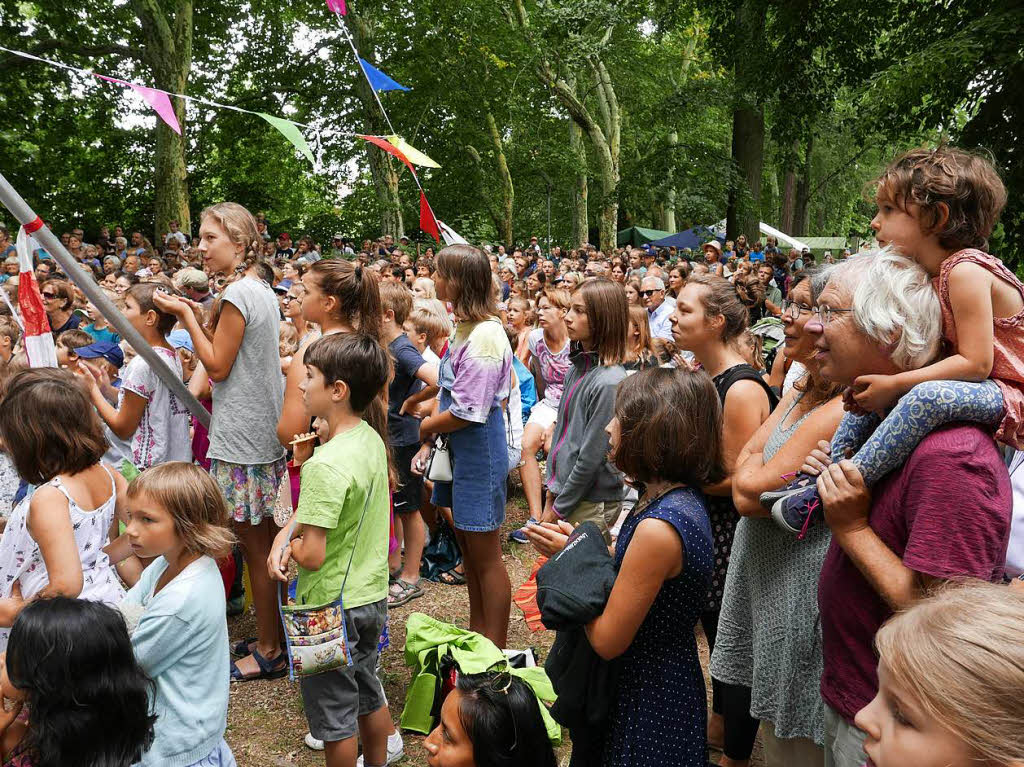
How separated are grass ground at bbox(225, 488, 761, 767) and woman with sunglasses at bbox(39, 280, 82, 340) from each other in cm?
290

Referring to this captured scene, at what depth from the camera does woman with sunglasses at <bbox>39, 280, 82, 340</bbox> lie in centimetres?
582

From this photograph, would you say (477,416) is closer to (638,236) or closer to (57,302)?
(57,302)

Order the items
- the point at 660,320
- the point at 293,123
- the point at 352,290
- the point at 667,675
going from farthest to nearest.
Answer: the point at 660,320 → the point at 293,123 → the point at 352,290 → the point at 667,675

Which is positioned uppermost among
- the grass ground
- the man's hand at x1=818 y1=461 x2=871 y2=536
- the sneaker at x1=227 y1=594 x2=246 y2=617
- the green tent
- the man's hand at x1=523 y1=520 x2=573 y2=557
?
the green tent

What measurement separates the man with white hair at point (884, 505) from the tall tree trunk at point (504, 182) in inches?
982

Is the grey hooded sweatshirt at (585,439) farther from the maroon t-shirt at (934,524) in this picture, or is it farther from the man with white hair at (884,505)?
the maroon t-shirt at (934,524)

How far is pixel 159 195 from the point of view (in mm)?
18547

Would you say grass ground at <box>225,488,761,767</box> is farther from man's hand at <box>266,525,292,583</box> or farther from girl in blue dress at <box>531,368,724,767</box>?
girl in blue dress at <box>531,368,724,767</box>

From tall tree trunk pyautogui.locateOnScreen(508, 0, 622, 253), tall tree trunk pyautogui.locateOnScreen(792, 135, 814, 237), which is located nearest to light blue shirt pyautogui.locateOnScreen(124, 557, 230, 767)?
tall tree trunk pyautogui.locateOnScreen(508, 0, 622, 253)

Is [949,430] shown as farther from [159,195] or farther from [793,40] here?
[159,195]

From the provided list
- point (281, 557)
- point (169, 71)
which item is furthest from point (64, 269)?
point (169, 71)

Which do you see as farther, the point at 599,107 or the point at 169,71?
the point at 599,107

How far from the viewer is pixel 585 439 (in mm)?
3402

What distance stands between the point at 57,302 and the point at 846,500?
5.88 m
